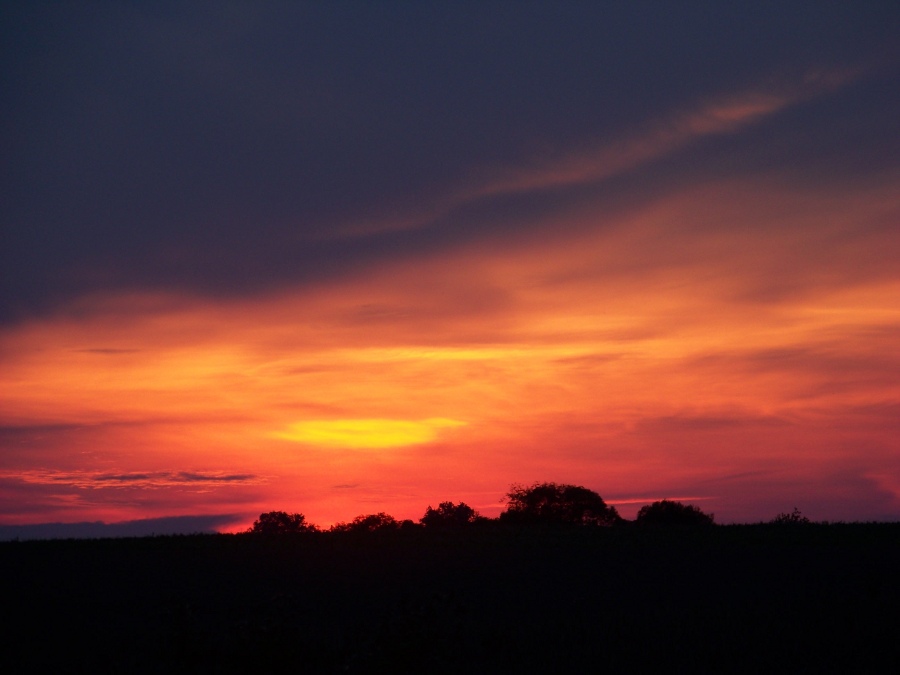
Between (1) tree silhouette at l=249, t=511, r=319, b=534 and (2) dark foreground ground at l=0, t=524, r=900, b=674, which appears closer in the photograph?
(2) dark foreground ground at l=0, t=524, r=900, b=674

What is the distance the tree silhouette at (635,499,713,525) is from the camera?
283 ft

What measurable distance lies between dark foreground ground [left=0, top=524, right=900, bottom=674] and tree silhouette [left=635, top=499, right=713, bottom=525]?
32879 mm

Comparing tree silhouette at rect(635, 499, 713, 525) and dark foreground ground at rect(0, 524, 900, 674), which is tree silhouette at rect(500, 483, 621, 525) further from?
dark foreground ground at rect(0, 524, 900, 674)

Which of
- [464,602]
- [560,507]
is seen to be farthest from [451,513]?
[464,602]

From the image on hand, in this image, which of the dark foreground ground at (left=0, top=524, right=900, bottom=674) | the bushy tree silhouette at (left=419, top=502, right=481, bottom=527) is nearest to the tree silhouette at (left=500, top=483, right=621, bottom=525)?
the bushy tree silhouette at (left=419, top=502, right=481, bottom=527)

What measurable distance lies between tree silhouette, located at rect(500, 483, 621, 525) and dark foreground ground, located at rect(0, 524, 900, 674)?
44.7 meters

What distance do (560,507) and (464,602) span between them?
7018 centimetres

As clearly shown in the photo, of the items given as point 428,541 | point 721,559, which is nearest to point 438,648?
point 721,559

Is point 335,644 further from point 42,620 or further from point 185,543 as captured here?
point 185,543

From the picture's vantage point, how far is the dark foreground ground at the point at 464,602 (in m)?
13.0

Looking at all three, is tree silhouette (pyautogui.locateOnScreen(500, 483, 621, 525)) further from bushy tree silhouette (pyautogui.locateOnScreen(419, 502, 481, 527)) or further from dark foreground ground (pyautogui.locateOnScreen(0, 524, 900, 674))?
dark foreground ground (pyautogui.locateOnScreen(0, 524, 900, 674))

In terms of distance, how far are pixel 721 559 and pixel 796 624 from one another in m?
13.7

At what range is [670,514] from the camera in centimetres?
8744

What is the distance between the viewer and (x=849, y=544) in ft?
143
